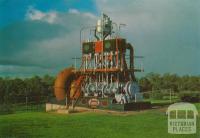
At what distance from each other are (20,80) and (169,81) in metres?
2.16

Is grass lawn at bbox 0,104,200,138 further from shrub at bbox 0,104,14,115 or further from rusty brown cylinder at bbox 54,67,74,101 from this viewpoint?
rusty brown cylinder at bbox 54,67,74,101

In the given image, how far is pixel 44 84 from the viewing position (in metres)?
7.97

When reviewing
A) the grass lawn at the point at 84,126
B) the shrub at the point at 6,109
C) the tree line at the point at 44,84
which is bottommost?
the grass lawn at the point at 84,126

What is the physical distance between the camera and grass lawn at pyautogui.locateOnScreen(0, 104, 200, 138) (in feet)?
22.2

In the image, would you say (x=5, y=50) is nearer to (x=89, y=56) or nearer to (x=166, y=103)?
(x=89, y=56)

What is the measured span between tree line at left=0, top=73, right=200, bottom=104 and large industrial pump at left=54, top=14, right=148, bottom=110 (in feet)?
1.85

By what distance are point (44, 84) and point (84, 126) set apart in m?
1.27

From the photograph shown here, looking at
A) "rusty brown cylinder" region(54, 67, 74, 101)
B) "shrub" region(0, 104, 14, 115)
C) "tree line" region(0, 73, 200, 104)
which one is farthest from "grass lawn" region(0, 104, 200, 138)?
"rusty brown cylinder" region(54, 67, 74, 101)

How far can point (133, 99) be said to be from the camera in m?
9.11

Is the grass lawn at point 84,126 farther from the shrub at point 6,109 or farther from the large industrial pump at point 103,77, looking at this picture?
the large industrial pump at point 103,77

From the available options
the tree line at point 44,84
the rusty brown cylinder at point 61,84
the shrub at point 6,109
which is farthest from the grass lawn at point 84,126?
the rusty brown cylinder at point 61,84

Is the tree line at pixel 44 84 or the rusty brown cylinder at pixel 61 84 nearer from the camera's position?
the tree line at pixel 44 84

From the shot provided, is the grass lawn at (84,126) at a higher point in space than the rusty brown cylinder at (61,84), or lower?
lower

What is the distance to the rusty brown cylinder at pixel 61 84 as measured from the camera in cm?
827
